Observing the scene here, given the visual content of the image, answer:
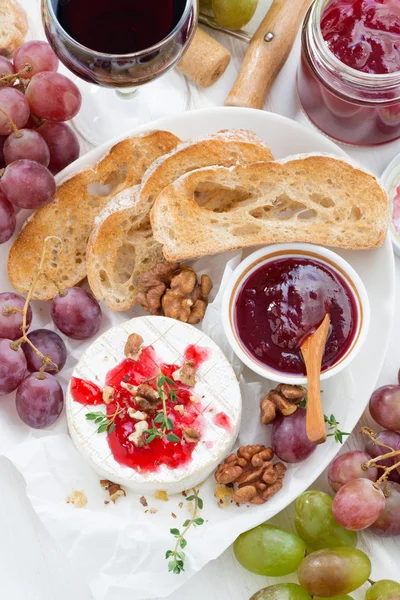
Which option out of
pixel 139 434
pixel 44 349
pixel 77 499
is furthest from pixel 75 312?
pixel 77 499

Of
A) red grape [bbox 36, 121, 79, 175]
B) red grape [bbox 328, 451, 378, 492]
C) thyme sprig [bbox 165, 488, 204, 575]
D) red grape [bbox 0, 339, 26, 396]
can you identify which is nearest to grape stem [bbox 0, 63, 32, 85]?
red grape [bbox 36, 121, 79, 175]

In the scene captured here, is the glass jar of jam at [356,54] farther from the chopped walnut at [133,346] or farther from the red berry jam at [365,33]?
the chopped walnut at [133,346]

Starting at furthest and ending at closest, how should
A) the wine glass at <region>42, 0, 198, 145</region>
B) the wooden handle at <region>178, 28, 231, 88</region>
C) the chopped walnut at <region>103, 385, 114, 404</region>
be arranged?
1. the wooden handle at <region>178, 28, 231, 88</region>
2. the chopped walnut at <region>103, 385, 114, 404</region>
3. the wine glass at <region>42, 0, 198, 145</region>

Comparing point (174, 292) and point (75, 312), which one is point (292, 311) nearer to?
point (174, 292)

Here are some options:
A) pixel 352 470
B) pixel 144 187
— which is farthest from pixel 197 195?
pixel 352 470

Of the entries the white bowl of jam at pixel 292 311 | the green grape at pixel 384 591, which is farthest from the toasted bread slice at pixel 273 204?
the green grape at pixel 384 591

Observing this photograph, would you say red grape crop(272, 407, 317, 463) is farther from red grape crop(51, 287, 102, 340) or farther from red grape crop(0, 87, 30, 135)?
red grape crop(0, 87, 30, 135)
